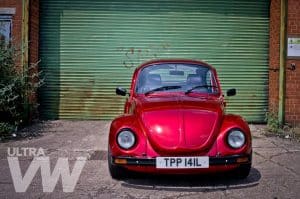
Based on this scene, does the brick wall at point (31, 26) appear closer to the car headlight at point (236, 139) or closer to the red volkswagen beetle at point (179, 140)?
the red volkswagen beetle at point (179, 140)

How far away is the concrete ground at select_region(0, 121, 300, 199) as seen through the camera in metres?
4.67

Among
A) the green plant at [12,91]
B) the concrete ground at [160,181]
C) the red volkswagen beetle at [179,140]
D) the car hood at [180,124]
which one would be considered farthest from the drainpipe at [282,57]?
the green plant at [12,91]

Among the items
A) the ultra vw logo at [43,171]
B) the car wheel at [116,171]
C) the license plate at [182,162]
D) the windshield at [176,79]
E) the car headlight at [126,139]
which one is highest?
the windshield at [176,79]

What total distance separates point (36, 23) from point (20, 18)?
0.41m

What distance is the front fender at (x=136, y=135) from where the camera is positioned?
187 inches

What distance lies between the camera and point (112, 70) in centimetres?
1081

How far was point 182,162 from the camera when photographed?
15.1 feet

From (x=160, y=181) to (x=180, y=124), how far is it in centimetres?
84

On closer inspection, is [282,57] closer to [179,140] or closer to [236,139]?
[236,139]

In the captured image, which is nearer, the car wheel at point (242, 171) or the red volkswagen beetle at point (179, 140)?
the red volkswagen beetle at point (179, 140)

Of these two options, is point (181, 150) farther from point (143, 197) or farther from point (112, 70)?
point (112, 70)

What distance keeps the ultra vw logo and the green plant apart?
174 centimetres

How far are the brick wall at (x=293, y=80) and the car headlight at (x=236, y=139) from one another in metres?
6.18

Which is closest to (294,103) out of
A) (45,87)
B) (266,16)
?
(266,16)
